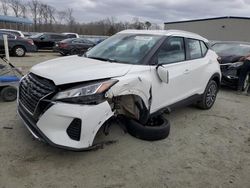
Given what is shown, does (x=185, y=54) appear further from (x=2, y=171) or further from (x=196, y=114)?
(x=2, y=171)

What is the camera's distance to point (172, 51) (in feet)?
14.6

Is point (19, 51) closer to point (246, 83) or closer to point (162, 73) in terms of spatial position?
point (246, 83)

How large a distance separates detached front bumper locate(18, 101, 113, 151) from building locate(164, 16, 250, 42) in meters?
31.8

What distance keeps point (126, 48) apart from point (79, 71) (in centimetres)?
129

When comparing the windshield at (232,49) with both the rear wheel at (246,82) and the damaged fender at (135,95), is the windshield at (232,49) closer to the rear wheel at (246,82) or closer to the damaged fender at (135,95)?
the rear wheel at (246,82)

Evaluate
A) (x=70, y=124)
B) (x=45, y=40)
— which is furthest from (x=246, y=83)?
(x=45, y=40)

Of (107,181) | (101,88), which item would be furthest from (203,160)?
(101,88)

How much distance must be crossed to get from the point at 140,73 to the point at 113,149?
118 centimetres

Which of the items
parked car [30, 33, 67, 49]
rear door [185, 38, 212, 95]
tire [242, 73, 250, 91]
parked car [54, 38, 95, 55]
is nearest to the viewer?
rear door [185, 38, 212, 95]

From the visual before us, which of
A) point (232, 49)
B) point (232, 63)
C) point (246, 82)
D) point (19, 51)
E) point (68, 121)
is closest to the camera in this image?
Result: point (68, 121)

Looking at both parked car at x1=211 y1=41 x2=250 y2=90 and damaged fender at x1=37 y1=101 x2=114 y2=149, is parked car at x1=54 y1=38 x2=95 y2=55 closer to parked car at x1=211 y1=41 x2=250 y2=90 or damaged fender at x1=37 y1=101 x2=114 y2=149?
parked car at x1=211 y1=41 x2=250 y2=90

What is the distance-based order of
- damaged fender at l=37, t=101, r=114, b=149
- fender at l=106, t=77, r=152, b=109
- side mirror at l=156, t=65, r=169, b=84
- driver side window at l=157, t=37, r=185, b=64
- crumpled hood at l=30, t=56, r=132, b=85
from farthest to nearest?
driver side window at l=157, t=37, r=185, b=64, side mirror at l=156, t=65, r=169, b=84, fender at l=106, t=77, r=152, b=109, crumpled hood at l=30, t=56, r=132, b=85, damaged fender at l=37, t=101, r=114, b=149

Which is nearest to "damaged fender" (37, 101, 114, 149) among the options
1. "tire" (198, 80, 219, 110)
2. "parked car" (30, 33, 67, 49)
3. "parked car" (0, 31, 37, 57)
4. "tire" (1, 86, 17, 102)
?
"tire" (1, 86, 17, 102)

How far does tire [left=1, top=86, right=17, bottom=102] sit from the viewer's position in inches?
219
